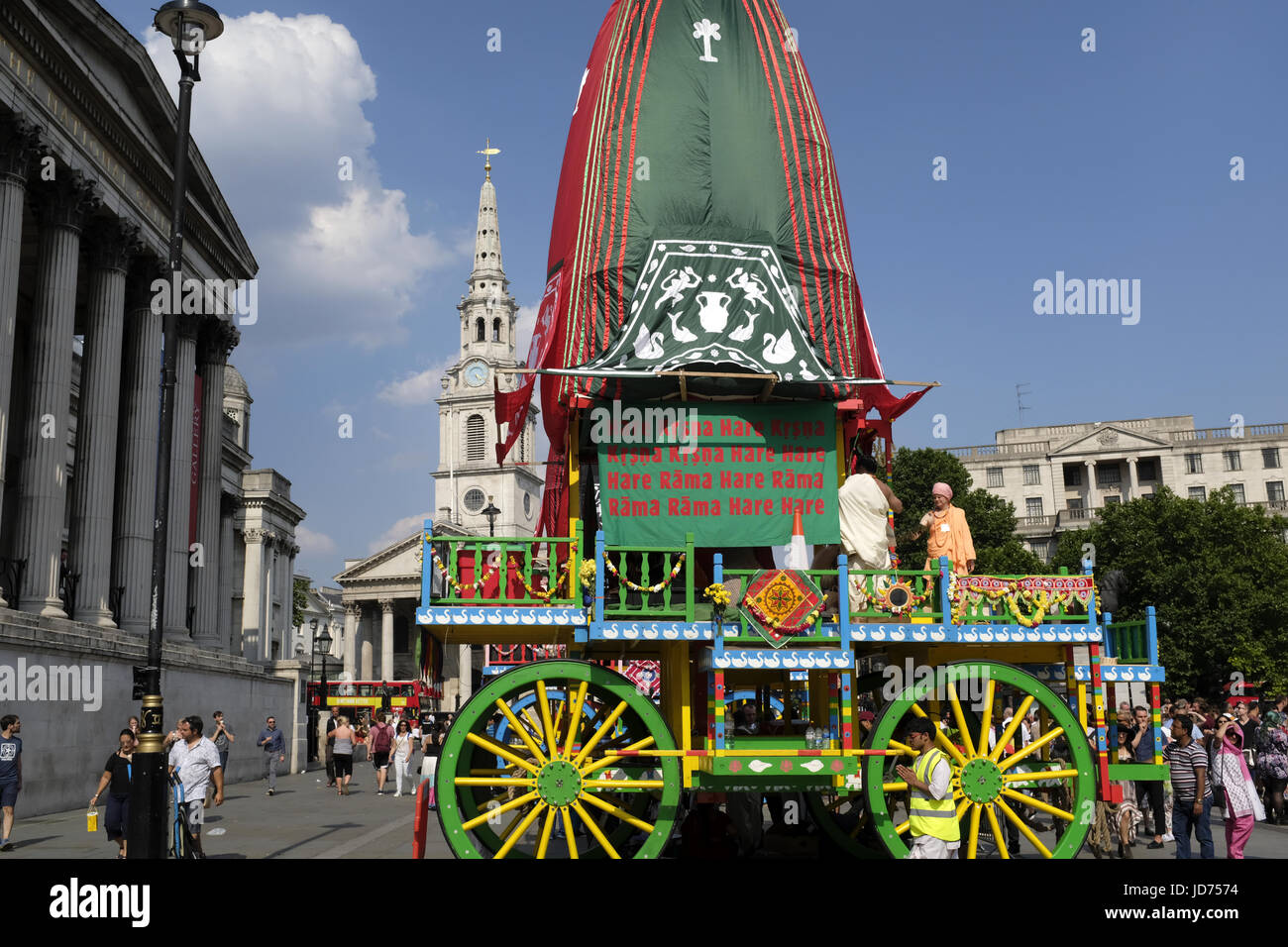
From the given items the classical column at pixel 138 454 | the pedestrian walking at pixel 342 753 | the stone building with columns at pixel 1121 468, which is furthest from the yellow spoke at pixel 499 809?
the stone building with columns at pixel 1121 468

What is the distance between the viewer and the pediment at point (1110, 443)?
290ft

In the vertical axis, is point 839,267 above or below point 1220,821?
above

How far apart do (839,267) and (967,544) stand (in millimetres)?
3727

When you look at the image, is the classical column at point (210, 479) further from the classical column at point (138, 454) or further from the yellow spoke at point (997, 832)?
the yellow spoke at point (997, 832)

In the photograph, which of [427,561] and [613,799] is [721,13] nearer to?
[427,561]

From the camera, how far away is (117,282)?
29.5 metres

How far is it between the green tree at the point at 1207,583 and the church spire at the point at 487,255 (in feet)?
260

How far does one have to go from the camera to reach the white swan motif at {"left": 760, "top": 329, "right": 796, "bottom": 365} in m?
11.9

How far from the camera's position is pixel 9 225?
23.2 meters

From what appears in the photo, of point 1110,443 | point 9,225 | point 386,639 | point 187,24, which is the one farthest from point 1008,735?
point 386,639

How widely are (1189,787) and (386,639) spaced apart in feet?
338

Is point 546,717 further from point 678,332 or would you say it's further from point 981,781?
point 678,332
